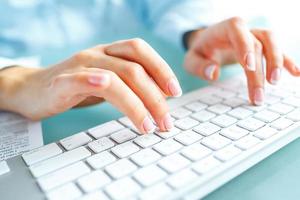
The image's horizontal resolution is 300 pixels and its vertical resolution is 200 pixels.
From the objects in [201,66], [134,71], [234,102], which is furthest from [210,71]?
[134,71]

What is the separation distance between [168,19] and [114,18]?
164 millimetres

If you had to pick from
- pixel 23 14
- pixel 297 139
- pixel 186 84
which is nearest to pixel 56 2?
pixel 23 14

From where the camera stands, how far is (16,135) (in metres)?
0.42

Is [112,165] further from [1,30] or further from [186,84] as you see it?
[1,30]

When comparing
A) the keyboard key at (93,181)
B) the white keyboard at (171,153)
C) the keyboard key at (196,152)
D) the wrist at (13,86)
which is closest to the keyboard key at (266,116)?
the white keyboard at (171,153)

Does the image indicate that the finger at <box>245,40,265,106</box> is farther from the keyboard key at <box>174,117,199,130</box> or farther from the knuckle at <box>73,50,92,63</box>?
the knuckle at <box>73,50,92,63</box>

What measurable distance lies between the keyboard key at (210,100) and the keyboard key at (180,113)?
0.04m

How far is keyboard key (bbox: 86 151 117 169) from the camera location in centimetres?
31

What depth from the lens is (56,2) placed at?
0.75 metres

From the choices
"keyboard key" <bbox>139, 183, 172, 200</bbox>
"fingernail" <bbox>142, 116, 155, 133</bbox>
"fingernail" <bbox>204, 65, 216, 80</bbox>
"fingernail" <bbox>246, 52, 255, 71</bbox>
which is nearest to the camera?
"keyboard key" <bbox>139, 183, 172, 200</bbox>

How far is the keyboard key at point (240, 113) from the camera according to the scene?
15.7 inches

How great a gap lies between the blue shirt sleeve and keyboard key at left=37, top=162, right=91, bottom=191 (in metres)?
0.49

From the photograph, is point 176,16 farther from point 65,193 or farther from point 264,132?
point 65,193

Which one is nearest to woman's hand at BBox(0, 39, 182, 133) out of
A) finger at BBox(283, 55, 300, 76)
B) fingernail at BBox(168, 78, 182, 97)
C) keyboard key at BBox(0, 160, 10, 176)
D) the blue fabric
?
fingernail at BBox(168, 78, 182, 97)
